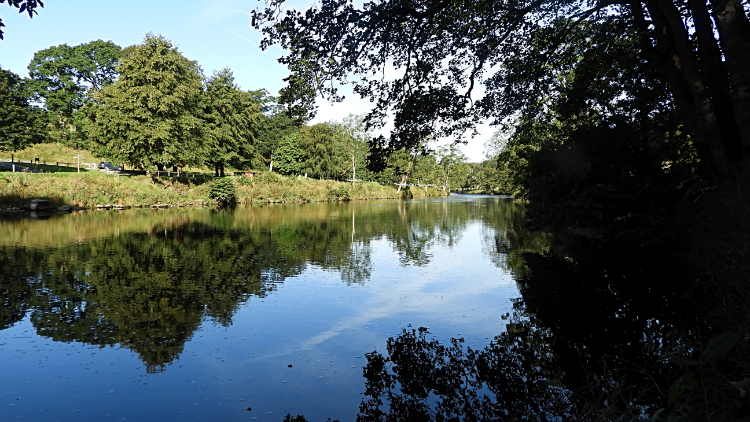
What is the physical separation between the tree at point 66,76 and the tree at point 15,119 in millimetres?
9233

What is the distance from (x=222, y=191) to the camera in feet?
155

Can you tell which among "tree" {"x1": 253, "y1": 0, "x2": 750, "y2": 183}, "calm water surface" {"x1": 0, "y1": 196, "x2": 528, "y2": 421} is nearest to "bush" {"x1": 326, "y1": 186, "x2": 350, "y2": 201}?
"calm water surface" {"x1": 0, "y1": 196, "x2": 528, "y2": 421}

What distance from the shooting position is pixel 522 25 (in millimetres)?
11938

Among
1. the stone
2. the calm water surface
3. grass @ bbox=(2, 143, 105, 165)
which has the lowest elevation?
the calm water surface

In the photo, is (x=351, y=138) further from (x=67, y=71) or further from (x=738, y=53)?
(x=738, y=53)

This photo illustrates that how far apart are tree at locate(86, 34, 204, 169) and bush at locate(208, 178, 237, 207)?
3773 millimetres

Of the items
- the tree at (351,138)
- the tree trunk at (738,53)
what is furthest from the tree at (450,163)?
the tree trunk at (738,53)

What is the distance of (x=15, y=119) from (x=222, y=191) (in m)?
21.5

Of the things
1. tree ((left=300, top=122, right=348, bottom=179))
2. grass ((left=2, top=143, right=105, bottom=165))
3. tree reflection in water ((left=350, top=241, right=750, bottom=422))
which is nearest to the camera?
tree reflection in water ((left=350, top=241, right=750, bottom=422))

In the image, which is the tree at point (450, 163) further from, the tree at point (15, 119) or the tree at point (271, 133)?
the tree at point (15, 119)

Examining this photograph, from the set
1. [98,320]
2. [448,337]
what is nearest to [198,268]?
[98,320]

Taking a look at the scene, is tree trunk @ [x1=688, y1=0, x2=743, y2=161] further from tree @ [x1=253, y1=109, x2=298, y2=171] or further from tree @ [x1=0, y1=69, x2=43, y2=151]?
tree @ [x1=253, y1=109, x2=298, y2=171]

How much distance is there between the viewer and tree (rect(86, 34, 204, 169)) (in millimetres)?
41375

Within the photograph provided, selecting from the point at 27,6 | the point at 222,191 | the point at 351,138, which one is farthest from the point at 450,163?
the point at 27,6
